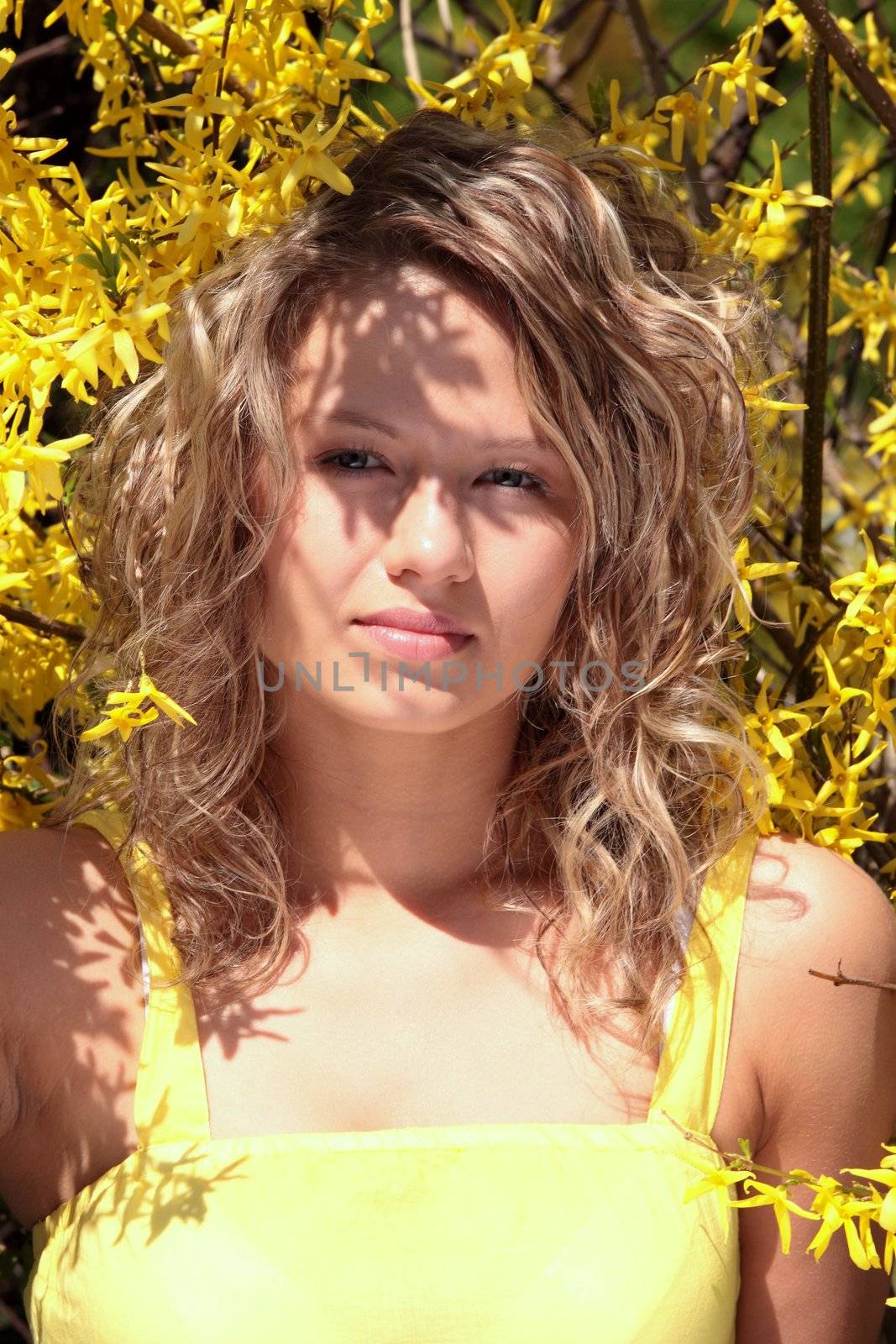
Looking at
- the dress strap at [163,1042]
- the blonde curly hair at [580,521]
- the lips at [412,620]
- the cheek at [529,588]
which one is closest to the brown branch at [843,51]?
the blonde curly hair at [580,521]

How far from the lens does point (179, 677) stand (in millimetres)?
1582

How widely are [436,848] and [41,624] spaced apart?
522mm

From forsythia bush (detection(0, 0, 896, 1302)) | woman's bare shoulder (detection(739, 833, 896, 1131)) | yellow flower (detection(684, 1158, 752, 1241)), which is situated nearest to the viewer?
yellow flower (detection(684, 1158, 752, 1241))

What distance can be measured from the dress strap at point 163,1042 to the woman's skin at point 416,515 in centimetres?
26

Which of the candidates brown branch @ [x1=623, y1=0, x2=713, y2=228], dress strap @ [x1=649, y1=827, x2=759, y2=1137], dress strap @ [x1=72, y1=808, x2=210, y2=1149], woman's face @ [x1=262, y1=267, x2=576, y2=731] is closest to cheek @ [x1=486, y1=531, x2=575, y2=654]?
woman's face @ [x1=262, y1=267, x2=576, y2=731]

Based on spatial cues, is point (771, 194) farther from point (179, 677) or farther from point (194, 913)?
point (194, 913)

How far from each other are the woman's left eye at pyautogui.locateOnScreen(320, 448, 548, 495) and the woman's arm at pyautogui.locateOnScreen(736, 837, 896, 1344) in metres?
0.49

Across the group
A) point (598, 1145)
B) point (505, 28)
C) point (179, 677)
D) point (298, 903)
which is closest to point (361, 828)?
point (298, 903)

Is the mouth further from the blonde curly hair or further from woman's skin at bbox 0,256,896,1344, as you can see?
the blonde curly hair

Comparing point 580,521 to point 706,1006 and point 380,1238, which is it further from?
point 380,1238

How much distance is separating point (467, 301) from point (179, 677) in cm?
49

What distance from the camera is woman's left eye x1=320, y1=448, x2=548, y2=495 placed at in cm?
140

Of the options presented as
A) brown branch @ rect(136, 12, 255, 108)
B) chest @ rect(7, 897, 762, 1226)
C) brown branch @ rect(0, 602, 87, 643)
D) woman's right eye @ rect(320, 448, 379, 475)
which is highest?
brown branch @ rect(136, 12, 255, 108)

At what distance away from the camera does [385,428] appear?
1378 mm
